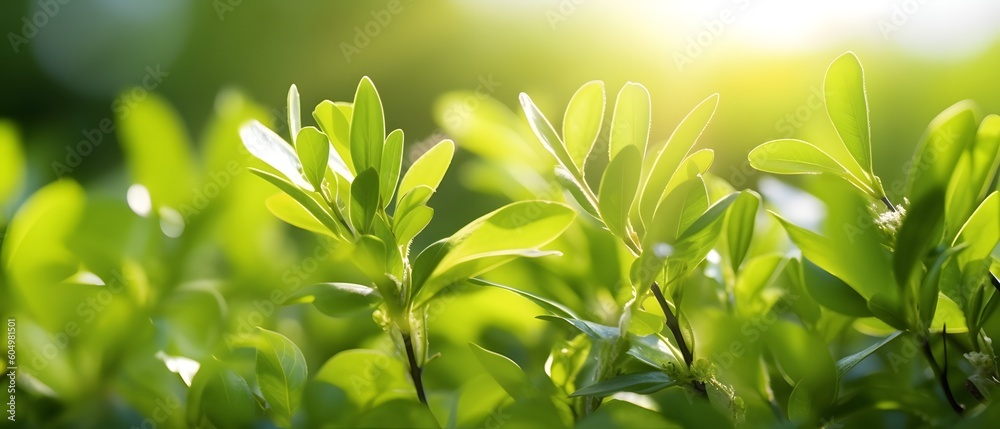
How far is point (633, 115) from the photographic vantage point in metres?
0.33

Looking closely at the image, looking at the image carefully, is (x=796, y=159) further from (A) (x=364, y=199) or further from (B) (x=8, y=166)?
(B) (x=8, y=166)

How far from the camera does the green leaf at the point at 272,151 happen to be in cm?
32

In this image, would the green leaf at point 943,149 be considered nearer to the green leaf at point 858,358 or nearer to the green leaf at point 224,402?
the green leaf at point 858,358

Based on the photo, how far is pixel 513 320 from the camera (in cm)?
48

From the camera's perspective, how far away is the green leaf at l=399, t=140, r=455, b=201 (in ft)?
1.14

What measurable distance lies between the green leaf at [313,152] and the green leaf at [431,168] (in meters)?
0.05

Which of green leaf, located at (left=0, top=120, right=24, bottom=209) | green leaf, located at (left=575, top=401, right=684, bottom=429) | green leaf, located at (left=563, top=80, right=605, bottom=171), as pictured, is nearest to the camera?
green leaf, located at (left=575, top=401, right=684, bottom=429)

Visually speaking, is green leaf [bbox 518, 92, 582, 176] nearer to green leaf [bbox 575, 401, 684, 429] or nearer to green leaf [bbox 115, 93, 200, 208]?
green leaf [bbox 575, 401, 684, 429]

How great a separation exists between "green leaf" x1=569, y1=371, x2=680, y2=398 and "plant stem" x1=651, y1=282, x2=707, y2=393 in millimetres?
14

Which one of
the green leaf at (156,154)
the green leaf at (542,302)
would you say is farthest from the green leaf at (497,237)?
the green leaf at (156,154)

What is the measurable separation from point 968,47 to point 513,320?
0.96 m

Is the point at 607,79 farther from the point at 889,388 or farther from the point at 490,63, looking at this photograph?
the point at 889,388

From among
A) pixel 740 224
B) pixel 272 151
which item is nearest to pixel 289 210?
pixel 272 151

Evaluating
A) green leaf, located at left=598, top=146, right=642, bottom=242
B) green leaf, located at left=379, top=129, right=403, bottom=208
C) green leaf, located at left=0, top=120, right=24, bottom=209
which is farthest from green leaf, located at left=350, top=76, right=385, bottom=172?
green leaf, located at left=0, top=120, right=24, bottom=209
